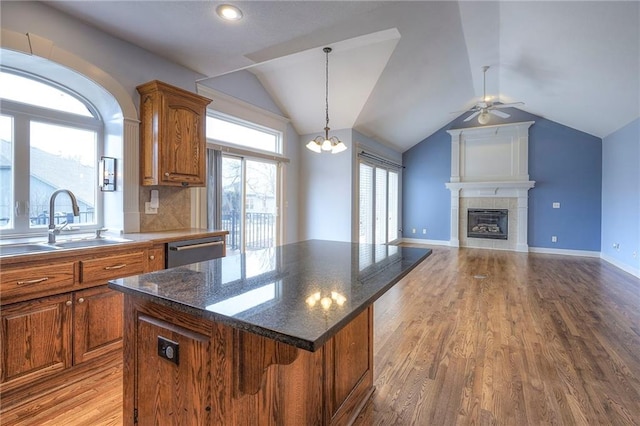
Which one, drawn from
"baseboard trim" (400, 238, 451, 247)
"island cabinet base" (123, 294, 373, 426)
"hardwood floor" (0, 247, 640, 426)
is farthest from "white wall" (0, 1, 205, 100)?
"baseboard trim" (400, 238, 451, 247)

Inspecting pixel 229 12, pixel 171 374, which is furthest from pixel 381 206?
pixel 171 374

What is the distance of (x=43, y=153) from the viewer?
8.69 feet

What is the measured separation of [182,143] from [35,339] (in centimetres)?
190

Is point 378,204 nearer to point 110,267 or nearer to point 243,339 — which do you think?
point 110,267

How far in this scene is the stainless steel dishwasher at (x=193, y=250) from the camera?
272cm

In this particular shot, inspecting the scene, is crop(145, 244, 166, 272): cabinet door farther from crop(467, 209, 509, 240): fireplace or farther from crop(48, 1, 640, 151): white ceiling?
crop(467, 209, 509, 240): fireplace

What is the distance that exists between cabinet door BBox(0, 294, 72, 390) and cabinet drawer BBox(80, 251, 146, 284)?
177mm

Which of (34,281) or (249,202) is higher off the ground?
(249,202)

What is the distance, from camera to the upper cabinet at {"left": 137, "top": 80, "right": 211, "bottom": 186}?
115 inches

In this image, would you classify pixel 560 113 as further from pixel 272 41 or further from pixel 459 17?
pixel 272 41

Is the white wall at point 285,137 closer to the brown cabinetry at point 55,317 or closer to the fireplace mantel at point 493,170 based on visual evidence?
the brown cabinetry at point 55,317

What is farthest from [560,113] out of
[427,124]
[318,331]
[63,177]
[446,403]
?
[63,177]

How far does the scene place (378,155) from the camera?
6.89 metres

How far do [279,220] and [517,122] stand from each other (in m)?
6.15
